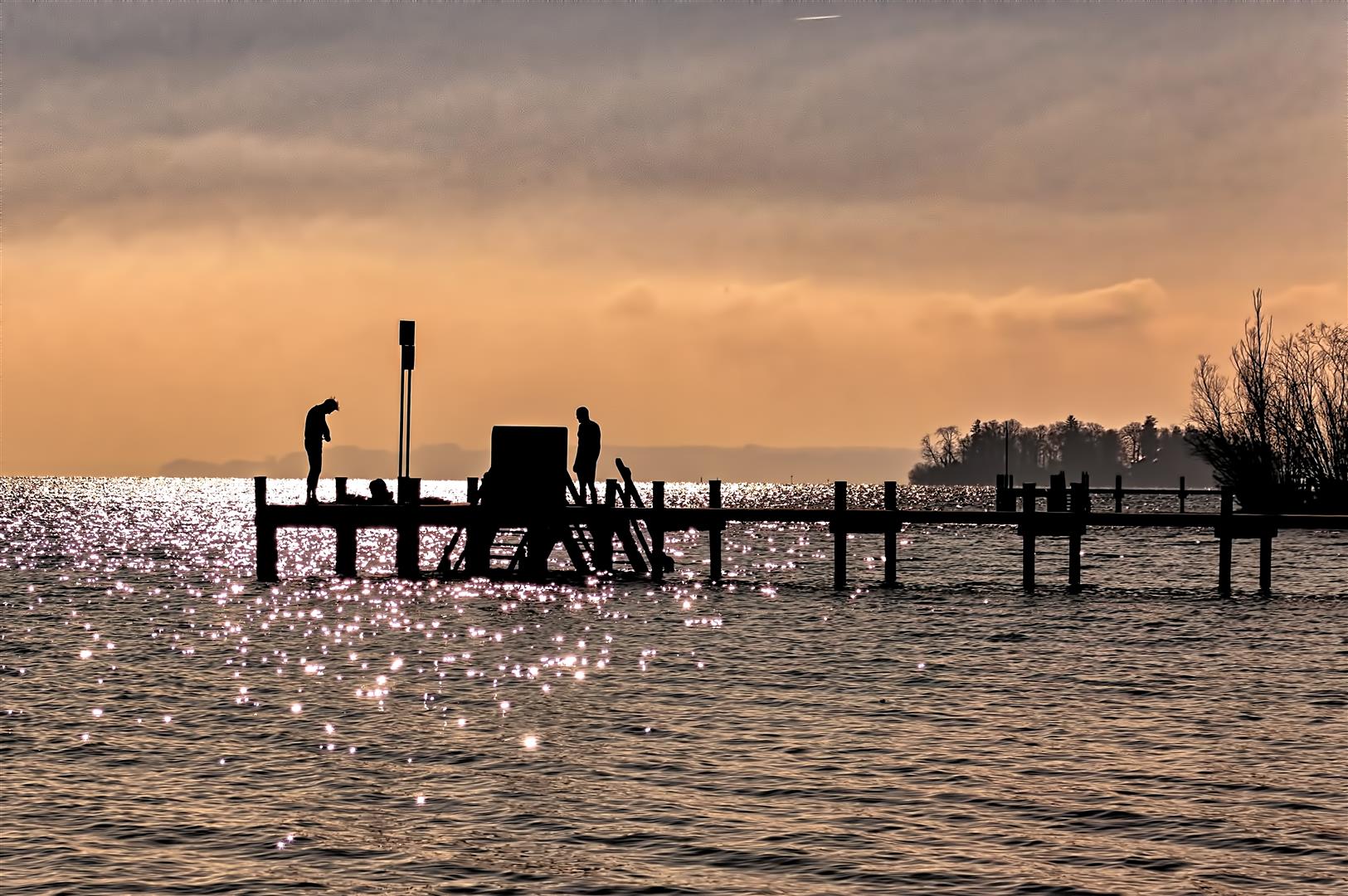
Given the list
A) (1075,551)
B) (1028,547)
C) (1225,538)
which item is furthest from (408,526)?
(1225,538)

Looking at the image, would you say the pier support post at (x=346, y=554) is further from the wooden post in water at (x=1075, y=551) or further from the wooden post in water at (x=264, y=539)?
the wooden post in water at (x=1075, y=551)

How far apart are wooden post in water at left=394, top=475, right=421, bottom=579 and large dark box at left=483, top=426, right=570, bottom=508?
1427 millimetres

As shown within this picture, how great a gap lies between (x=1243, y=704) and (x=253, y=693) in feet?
38.1

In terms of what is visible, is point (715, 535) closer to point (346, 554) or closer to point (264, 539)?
point (346, 554)

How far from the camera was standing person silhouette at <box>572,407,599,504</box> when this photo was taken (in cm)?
2933

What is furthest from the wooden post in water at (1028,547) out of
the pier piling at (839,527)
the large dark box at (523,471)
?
the large dark box at (523,471)

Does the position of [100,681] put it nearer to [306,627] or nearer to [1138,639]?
[306,627]

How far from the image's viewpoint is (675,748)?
14.0 meters

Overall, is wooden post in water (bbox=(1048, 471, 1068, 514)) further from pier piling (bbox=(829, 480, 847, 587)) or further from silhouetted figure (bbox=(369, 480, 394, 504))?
silhouetted figure (bbox=(369, 480, 394, 504))

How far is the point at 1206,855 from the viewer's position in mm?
10188

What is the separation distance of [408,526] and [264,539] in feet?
13.8

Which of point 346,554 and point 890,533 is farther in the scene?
point 346,554

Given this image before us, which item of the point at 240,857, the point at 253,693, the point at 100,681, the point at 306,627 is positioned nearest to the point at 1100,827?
the point at 240,857

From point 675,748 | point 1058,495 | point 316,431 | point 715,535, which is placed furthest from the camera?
point 1058,495
